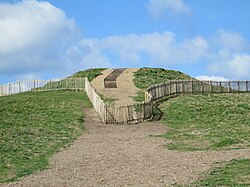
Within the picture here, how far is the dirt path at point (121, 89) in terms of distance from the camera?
53816 millimetres

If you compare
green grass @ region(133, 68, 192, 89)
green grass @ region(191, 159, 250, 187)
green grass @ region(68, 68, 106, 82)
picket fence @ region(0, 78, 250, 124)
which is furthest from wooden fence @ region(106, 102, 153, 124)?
green grass @ region(68, 68, 106, 82)

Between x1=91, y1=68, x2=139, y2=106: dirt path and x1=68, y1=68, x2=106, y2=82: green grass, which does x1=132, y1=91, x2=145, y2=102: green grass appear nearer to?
x1=91, y1=68, x2=139, y2=106: dirt path

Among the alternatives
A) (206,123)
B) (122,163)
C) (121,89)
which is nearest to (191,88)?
(121,89)

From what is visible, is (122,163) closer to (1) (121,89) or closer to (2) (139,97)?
(2) (139,97)

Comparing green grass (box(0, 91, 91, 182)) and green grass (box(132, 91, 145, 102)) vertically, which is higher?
green grass (box(132, 91, 145, 102))

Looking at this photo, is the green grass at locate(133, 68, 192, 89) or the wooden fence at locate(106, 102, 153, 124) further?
the green grass at locate(133, 68, 192, 89)

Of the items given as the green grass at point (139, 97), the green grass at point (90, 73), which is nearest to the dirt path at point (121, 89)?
the green grass at point (139, 97)

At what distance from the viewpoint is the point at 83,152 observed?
2658 cm

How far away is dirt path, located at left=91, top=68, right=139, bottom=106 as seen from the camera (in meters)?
53.8

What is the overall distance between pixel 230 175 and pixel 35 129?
20.6 meters

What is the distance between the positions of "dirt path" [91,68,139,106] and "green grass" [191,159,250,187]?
31759mm

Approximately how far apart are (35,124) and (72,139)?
21.2 ft

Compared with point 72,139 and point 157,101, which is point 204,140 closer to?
point 72,139

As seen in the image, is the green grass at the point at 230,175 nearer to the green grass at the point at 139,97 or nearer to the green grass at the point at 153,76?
the green grass at the point at 139,97
